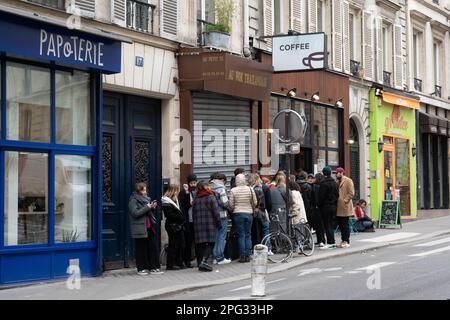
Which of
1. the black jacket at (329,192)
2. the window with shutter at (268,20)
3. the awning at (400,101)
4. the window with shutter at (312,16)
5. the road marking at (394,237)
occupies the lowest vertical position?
the road marking at (394,237)

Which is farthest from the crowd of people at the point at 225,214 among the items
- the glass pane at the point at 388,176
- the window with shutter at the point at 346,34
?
the glass pane at the point at 388,176

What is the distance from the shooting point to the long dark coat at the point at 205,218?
49.4 feet

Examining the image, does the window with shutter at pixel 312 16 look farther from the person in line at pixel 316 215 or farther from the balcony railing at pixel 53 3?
the balcony railing at pixel 53 3

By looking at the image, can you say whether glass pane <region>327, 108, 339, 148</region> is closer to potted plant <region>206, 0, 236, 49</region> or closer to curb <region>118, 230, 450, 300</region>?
curb <region>118, 230, 450, 300</region>

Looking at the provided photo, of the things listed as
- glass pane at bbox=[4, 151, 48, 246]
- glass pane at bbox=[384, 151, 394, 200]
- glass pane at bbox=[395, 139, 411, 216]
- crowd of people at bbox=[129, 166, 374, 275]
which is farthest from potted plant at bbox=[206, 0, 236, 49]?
glass pane at bbox=[395, 139, 411, 216]

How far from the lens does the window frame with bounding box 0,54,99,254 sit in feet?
41.8

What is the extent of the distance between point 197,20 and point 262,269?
27.4ft

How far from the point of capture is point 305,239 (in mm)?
17500

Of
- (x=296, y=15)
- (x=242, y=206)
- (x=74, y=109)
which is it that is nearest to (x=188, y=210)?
(x=242, y=206)

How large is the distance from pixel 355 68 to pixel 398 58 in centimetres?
385

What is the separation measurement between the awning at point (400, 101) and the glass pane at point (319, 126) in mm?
3972

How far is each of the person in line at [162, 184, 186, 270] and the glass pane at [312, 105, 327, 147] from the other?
920cm
